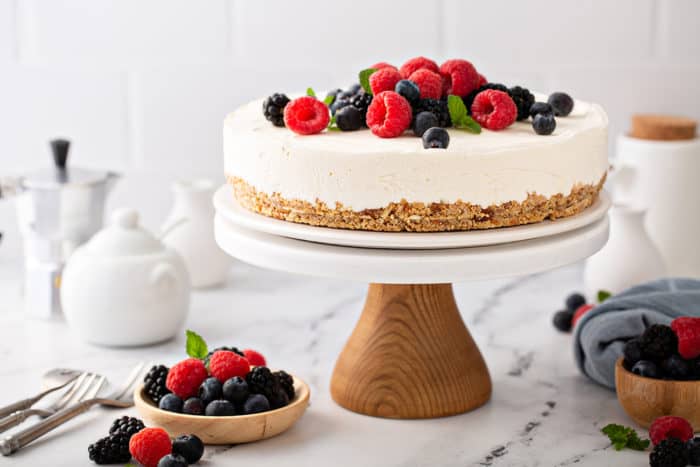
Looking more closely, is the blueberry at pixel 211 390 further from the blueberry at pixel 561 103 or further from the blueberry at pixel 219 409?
the blueberry at pixel 561 103

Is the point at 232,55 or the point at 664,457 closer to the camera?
the point at 664,457

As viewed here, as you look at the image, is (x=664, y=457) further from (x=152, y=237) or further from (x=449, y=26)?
(x=449, y=26)

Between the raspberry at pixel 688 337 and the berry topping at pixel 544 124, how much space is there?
28 cm

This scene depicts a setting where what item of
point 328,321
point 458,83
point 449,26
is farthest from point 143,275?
point 449,26

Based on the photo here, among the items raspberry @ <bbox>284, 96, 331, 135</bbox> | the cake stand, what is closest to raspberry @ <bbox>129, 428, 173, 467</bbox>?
the cake stand

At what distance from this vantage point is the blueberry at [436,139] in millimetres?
1198

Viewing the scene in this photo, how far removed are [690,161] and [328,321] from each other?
67 centimetres

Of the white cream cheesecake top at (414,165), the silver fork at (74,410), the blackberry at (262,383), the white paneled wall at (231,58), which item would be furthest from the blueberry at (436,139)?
the white paneled wall at (231,58)

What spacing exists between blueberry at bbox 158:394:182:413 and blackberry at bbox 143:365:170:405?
0.10 feet

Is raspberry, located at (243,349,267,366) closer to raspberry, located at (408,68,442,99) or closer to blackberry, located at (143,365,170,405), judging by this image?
blackberry, located at (143,365,170,405)

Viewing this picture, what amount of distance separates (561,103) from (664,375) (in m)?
0.35

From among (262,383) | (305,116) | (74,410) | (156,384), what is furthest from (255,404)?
(305,116)

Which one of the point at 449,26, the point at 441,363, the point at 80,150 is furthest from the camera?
the point at 80,150

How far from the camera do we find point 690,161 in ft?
6.14
